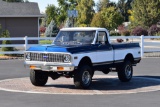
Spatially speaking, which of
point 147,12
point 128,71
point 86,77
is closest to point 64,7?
point 147,12

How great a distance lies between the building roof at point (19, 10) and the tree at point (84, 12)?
2545 cm

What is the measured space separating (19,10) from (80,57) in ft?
98.6

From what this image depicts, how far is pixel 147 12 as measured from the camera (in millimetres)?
71750

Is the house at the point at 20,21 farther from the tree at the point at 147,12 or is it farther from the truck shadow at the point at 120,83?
the tree at the point at 147,12

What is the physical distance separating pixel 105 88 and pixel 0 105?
14.3 feet

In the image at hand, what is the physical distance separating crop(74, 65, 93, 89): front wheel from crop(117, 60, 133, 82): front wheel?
A: 2.05m

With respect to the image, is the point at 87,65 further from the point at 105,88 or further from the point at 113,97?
the point at 113,97

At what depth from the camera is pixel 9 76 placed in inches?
733

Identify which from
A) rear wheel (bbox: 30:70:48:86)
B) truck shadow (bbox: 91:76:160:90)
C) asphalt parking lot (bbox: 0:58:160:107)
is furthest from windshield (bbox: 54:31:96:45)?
asphalt parking lot (bbox: 0:58:160:107)

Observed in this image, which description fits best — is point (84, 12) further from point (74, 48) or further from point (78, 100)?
point (78, 100)

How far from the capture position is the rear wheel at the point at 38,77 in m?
15.3

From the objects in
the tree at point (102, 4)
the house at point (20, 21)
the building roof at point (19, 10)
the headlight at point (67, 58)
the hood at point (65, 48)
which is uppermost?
the tree at point (102, 4)

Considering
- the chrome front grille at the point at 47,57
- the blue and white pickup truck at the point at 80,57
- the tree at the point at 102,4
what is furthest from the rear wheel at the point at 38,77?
the tree at the point at 102,4

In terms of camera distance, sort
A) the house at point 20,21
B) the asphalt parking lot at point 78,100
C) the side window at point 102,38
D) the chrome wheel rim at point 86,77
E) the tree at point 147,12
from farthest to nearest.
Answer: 1. the tree at point 147,12
2. the house at point 20,21
3. the side window at point 102,38
4. the chrome wheel rim at point 86,77
5. the asphalt parking lot at point 78,100
